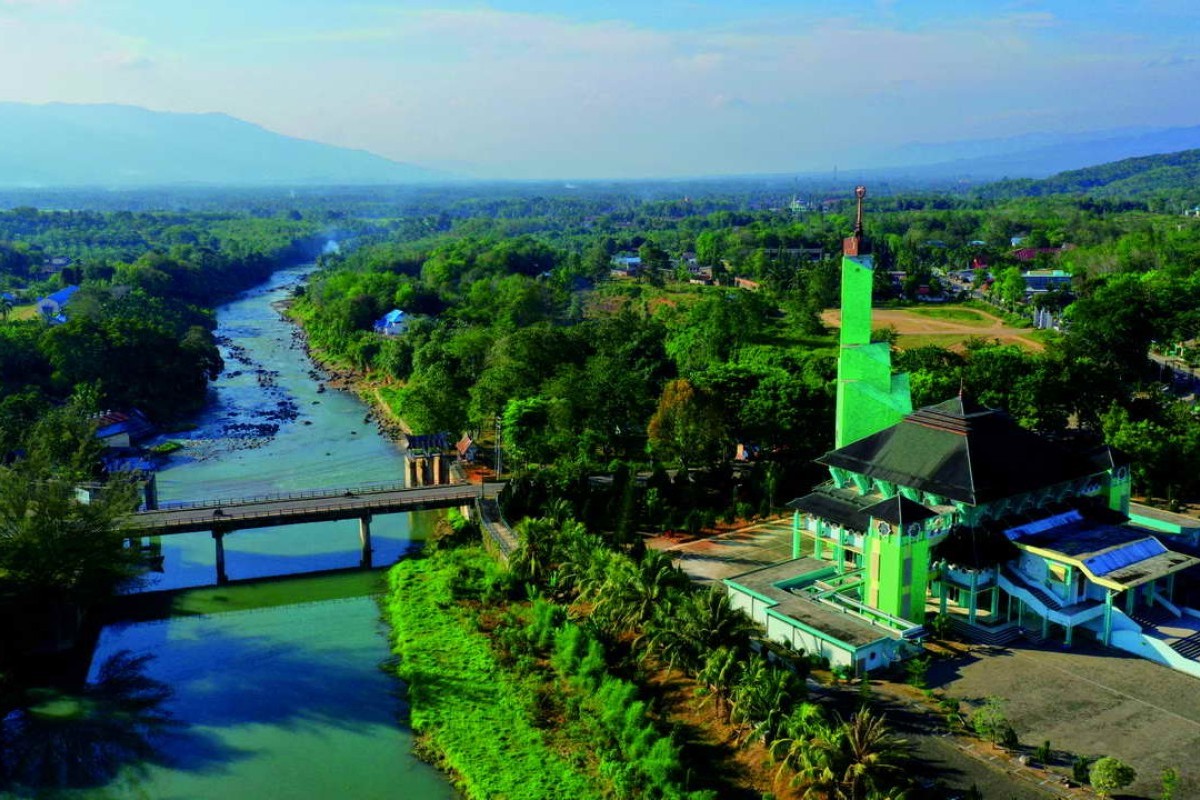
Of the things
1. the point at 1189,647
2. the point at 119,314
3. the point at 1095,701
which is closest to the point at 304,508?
the point at 1095,701

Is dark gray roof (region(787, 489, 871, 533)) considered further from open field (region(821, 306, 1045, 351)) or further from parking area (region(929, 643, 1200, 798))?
open field (region(821, 306, 1045, 351))

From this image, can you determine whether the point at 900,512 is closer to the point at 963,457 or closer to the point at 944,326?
the point at 963,457

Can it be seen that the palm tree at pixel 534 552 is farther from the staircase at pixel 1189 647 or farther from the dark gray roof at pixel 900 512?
the staircase at pixel 1189 647

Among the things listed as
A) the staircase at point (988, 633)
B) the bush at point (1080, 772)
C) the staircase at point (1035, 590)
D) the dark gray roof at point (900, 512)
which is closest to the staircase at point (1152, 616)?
the staircase at point (1035, 590)

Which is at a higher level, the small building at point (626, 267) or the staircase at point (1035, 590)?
the small building at point (626, 267)

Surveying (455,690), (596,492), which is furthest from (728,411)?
(455,690)

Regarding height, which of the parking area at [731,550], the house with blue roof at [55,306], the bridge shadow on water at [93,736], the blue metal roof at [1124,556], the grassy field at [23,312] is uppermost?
the house with blue roof at [55,306]

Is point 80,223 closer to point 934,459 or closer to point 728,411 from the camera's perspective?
point 728,411

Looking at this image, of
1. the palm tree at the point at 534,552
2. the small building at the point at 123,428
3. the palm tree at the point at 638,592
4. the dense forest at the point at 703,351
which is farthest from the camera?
the small building at the point at 123,428
